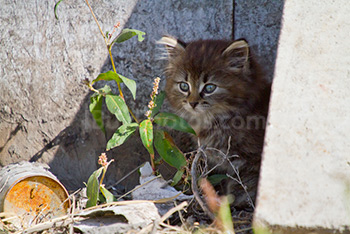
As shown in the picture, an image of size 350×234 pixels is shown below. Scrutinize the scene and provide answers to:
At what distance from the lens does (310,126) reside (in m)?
1.87

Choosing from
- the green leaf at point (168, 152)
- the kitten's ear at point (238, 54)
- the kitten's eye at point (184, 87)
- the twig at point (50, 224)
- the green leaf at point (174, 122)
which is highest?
the kitten's ear at point (238, 54)

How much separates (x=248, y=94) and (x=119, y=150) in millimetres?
1200

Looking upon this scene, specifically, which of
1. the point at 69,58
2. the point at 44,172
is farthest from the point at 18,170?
the point at 69,58

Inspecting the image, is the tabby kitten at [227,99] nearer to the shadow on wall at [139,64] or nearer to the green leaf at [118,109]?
the shadow on wall at [139,64]

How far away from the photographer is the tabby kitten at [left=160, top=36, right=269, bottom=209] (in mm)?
3117

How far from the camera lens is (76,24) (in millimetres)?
3424

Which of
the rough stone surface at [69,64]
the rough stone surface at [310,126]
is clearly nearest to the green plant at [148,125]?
the rough stone surface at [69,64]

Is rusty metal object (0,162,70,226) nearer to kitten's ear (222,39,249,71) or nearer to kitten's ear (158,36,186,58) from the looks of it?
kitten's ear (158,36,186,58)

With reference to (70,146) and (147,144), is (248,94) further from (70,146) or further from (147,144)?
(70,146)

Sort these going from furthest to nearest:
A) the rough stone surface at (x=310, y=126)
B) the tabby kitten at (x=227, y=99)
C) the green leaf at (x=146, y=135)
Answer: the tabby kitten at (x=227, y=99)
the green leaf at (x=146, y=135)
the rough stone surface at (x=310, y=126)

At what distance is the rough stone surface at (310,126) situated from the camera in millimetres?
1602

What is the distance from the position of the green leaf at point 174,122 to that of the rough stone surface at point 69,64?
583 mm

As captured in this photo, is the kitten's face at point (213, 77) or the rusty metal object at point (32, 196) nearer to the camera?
the rusty metal object at point (32, 196)

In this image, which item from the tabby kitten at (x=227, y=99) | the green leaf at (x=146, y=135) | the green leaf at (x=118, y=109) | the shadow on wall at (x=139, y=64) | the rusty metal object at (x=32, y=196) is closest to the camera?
the rusty metal object at (x=32, y=196)
